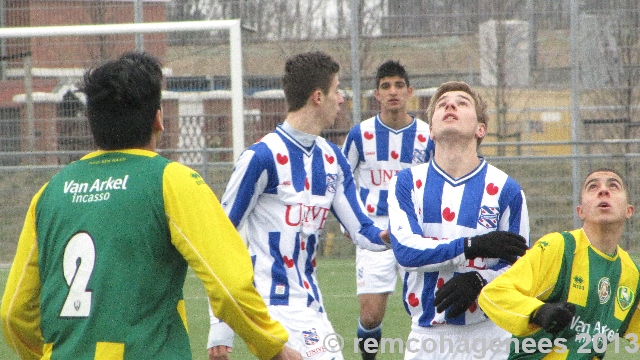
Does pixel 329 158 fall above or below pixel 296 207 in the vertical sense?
above

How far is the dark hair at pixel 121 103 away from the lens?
2732mm

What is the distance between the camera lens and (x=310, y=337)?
4113 mm

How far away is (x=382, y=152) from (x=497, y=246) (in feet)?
12.8

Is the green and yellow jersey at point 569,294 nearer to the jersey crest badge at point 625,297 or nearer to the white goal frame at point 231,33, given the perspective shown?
the jersey crest badge at point 625,297

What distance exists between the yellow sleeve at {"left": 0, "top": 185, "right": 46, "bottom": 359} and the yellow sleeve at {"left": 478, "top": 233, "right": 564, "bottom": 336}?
1.63 metres

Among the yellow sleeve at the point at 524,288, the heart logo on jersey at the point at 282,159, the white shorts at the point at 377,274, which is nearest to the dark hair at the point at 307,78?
the heart logo on jersey at the point at 282,159

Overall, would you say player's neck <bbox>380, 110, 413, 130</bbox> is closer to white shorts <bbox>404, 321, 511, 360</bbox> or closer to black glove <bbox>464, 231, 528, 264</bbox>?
white shorts <bbox>404, 321, 511, 360</bbox>

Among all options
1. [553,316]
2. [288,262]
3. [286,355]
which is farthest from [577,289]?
[286,355]

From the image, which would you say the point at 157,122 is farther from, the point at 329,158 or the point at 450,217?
the point at 329,158

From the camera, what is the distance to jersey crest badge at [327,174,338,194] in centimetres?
448

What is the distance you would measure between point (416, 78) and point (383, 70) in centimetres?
474

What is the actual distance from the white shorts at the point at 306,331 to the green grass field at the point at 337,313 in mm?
2586

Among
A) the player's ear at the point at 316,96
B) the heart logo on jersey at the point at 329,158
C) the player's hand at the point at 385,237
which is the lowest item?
the player's hand at the point at 385,237

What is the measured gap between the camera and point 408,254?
378 cm
